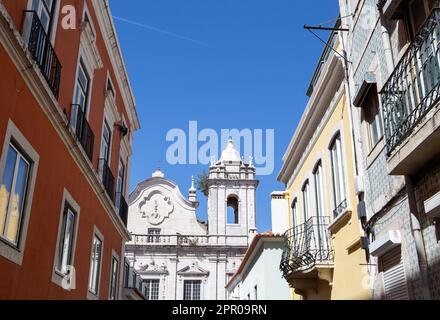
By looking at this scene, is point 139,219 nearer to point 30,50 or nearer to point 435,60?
point 30,50

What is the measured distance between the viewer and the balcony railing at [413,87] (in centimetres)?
513

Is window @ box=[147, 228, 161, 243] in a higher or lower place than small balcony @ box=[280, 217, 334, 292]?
higher

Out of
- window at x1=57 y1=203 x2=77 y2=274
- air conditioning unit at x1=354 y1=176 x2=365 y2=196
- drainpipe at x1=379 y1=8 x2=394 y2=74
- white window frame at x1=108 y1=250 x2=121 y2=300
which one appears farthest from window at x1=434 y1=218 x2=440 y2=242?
white window frame at x1=108 y1=250 x2=121 y2=300

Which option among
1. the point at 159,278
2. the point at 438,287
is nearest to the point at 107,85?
the point at 438,287

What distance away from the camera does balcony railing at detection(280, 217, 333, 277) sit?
10016 mm

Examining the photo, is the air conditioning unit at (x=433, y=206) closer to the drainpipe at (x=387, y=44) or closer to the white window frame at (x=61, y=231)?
the drainpipe at (x=387, y=44)

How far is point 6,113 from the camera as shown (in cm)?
626

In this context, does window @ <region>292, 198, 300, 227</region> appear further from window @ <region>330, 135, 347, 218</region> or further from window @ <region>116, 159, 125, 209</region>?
window @ <region>116, 159, 125, 209</region>

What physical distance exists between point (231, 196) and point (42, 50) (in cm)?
3125

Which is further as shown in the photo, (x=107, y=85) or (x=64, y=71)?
(x=107, y=85)

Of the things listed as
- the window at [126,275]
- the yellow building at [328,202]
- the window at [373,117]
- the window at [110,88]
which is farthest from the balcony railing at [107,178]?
the window at [373,117]

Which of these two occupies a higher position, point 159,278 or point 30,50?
point 159,278

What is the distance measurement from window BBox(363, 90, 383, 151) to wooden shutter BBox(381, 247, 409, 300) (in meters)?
1.74

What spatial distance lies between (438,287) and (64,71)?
6855mm
